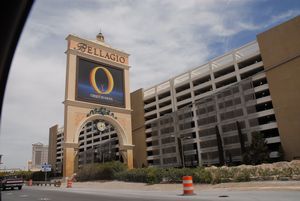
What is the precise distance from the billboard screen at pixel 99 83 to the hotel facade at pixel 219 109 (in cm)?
87

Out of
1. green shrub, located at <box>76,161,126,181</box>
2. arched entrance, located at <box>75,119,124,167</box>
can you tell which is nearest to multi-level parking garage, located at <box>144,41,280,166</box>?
arched entrance, located at <box>75,119,124,167</box>

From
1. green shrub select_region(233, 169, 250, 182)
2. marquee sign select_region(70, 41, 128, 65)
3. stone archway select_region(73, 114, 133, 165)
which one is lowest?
green shrub select_region(233, 169, 250, 182)

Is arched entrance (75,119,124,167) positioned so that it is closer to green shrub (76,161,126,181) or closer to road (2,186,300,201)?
green shrub (76,161,126,181)

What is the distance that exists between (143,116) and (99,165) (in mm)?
46082

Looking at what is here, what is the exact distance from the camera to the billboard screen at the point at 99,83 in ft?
176

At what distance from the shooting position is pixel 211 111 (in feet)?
216

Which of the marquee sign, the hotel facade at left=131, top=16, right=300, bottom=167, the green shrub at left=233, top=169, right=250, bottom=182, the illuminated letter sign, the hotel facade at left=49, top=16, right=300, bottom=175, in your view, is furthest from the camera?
the illuminated letter sign

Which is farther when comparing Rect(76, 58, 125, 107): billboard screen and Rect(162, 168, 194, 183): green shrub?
Rect(76, 58, 125, 107): billboard screen

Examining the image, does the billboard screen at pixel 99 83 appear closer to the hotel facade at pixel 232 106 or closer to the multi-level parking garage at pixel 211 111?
the multi-level parking garage at pixel 211 111

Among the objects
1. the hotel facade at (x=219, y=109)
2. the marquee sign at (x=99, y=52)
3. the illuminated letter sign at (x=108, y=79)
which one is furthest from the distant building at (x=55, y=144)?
the illuminated letter sign at (x=108, y=79)

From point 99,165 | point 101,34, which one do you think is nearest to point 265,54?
point 101,34

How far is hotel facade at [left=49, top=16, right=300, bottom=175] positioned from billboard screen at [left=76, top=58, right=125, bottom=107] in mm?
870

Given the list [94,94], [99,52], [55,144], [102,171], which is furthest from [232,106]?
[55,144]

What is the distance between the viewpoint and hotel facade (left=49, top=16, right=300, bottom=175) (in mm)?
52812
